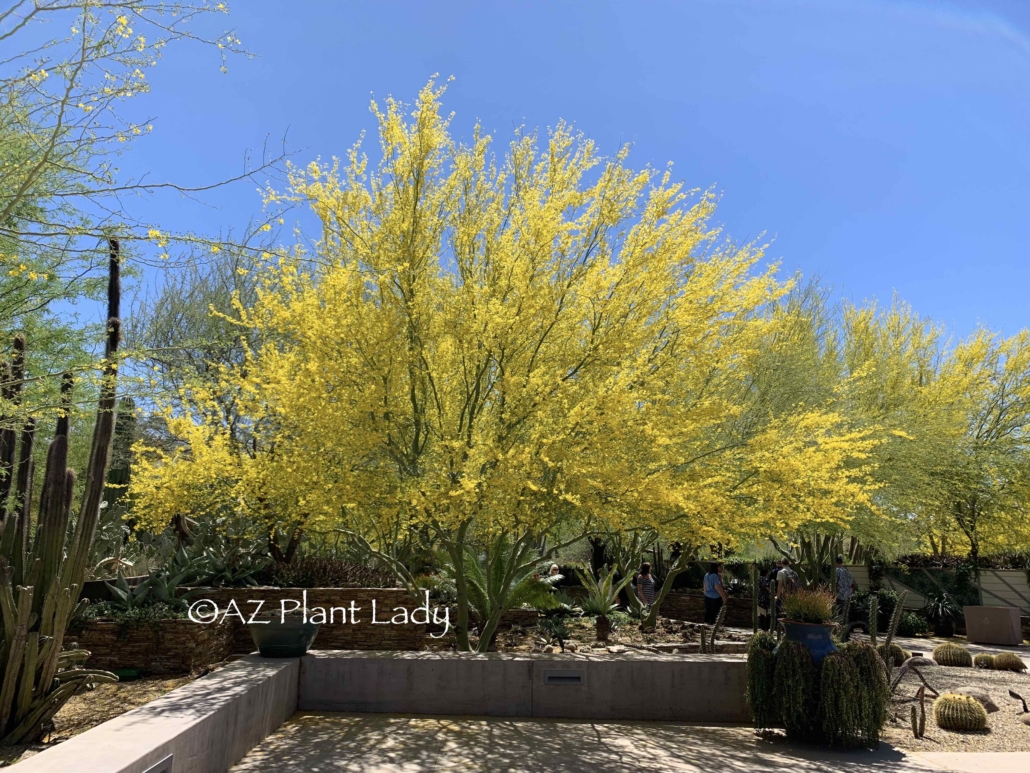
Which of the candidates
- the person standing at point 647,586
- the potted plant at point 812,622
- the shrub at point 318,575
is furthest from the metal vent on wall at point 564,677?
the person standing at point 647,586

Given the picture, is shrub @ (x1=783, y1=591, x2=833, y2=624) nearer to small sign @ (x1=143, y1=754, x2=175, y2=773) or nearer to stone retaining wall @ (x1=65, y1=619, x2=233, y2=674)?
small sign @ (x1=143, y1=754, x2=175, y2=773)

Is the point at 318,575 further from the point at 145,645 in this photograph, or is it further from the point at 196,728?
the point at 196,728

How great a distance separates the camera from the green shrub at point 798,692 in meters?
6.14

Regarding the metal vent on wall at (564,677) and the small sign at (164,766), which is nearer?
the small sign at (164,766)

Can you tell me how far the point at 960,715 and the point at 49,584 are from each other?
788cm

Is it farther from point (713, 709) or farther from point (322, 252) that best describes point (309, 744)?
point (322, 252)

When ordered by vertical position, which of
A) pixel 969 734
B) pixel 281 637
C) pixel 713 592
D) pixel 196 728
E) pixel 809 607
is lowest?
pixel 969 734

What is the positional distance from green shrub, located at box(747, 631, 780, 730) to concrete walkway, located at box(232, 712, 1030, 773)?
174 millimetres

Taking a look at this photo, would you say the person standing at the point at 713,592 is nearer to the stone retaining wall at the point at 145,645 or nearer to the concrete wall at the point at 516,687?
the concrete wall at the point at 516,687

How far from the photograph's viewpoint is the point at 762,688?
631 centimetres

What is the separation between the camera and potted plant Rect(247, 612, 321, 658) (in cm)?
679

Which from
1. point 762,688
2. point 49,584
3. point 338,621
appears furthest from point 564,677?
point 49,584

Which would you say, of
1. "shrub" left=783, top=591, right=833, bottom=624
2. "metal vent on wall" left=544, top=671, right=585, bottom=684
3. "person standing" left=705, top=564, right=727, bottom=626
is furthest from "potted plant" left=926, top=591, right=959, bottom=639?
"metal vent on wall" left=544, top=671, right=585, bottom=684

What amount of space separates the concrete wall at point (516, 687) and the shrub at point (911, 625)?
11171 millimetres
